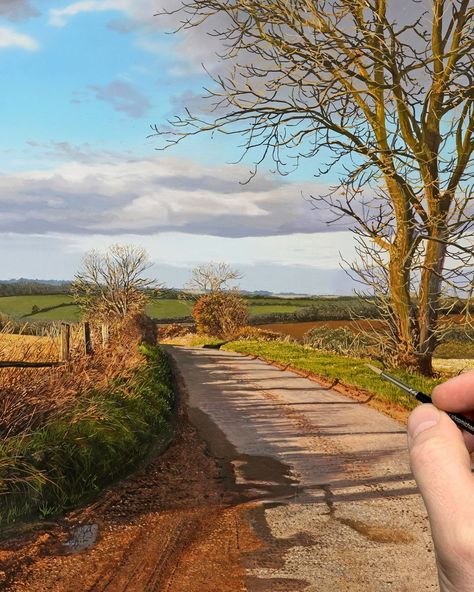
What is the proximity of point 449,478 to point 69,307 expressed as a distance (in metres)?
56.8

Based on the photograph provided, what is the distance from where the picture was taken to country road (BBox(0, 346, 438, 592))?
5.84m

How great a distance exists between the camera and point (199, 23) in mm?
16406

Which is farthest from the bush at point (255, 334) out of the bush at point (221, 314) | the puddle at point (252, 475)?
the puddle at point (252, 475)

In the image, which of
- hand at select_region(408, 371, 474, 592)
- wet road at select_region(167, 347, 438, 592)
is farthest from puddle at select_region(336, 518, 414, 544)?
hand at select_region(408, 371, 474, 592)

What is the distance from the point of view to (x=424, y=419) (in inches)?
59.6

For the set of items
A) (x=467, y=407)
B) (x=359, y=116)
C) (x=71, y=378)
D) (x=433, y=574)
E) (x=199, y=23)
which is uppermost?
(x=199, y=23)

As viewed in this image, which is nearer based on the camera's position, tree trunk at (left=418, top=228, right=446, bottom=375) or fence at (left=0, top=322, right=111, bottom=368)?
fence at (left=0, top=322, right=111, bottom=368)

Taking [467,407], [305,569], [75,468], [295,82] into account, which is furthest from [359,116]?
[467,407]

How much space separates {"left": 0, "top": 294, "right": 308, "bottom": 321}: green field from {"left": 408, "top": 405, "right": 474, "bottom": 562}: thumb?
49920 millimetres

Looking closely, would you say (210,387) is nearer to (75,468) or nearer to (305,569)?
(75,468)

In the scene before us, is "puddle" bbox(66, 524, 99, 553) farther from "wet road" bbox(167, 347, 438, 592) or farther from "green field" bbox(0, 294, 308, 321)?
"green field" bbox(0, 294, 308, 321)

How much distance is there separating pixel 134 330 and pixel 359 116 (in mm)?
12791

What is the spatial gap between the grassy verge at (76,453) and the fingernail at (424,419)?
6.52 meters

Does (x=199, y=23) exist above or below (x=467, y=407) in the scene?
above
